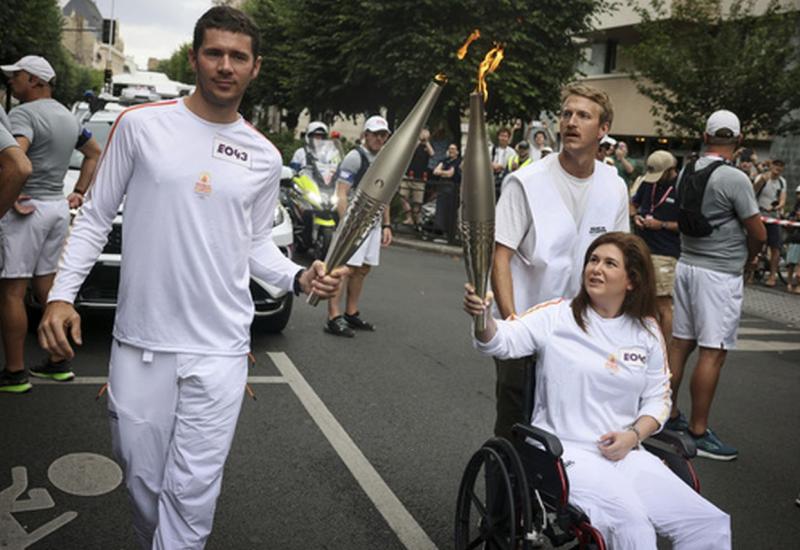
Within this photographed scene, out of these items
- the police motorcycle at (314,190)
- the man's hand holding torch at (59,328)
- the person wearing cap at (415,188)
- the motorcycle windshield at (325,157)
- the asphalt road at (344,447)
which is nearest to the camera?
the man's hand holding torch at (59,328)

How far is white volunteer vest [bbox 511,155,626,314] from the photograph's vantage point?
12.7ft

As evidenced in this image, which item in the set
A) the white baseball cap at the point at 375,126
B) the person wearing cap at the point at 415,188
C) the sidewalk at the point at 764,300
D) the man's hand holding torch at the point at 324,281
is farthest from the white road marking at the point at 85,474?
the person wearing cap at the point at 415,188

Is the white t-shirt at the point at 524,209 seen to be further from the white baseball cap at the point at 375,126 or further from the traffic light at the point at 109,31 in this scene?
the traffic light at the point at 109,31

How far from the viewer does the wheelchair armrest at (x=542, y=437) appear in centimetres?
319

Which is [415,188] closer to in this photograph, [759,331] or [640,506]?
[759,331]

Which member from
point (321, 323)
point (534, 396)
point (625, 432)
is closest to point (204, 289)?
point (534, 396)

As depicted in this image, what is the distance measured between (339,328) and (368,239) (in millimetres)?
882

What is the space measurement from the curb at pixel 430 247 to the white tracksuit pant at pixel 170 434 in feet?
43.4

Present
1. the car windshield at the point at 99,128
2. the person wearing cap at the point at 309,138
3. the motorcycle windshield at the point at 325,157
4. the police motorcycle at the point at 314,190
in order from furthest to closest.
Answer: the person wearing cap at the point at 309,138 < the motorcycle windshield at the point at 325,157 < the police motorcycle at the point at 314,190 < the car windshield at the point at 99,128

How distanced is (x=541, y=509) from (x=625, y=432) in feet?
1.49

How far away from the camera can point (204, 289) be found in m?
3.10

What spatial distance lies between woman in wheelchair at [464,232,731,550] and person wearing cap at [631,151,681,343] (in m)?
3.38

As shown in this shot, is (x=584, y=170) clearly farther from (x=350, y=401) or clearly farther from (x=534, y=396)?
(x=350, y=401)

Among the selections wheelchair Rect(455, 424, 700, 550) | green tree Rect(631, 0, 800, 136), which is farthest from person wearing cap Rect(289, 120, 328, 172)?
green tree Rect(631, 0, 800, 136)
